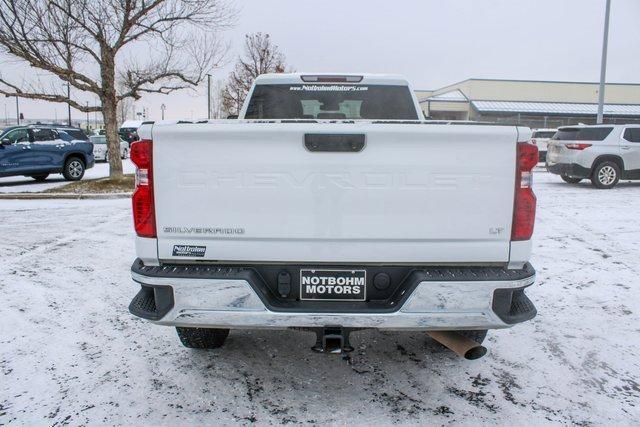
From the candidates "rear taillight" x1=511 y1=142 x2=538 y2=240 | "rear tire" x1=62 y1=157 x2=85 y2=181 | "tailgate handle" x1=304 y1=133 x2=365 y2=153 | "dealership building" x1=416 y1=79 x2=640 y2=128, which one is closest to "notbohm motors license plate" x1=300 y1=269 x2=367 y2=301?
"tailgate handle" x1=304 y1=133 x2=365 y2=153

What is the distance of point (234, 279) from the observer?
269cm

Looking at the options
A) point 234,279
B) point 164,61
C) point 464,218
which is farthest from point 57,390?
point 164,61

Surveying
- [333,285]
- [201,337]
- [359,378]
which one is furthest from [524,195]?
[201,337]

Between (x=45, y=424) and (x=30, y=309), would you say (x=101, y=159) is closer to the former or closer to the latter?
(x=30, y=309)

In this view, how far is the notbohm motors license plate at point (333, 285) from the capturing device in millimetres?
2773

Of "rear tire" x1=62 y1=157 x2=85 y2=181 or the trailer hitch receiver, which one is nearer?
the trailer hitch receiver

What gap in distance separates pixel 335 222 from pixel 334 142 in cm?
43

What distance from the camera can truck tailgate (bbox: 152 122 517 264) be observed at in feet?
8.78

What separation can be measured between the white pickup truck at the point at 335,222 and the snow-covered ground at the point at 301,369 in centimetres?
61

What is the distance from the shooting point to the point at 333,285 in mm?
2781

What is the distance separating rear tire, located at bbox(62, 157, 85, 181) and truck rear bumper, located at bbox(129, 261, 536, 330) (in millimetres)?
15686

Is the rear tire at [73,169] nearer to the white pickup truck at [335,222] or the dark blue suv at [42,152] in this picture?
the dark blue suv at [42,152]

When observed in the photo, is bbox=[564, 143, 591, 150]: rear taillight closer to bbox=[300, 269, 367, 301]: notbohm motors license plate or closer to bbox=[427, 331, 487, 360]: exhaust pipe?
bbox=[427, 331, 487, 360]: exhaust pipe

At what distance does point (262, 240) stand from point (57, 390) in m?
1.74
